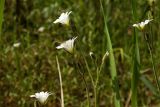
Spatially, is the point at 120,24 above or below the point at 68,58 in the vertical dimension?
above

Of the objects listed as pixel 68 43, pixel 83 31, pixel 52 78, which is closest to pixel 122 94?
pixel 52 78

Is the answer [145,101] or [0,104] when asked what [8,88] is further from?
[145,101]

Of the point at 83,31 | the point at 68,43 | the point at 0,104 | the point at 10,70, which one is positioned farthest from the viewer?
the point at 83,31

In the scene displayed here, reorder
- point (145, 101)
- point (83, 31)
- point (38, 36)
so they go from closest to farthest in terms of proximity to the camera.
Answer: point (145, 101) → point (83, 31) → point (38, 36)

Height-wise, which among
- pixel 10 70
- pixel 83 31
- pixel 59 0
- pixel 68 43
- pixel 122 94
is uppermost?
pixel 59 0

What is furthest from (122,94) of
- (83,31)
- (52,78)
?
(83,31)

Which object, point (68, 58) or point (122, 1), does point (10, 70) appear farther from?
point (122, 1)

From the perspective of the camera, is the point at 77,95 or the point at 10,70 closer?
the point at 77,95
